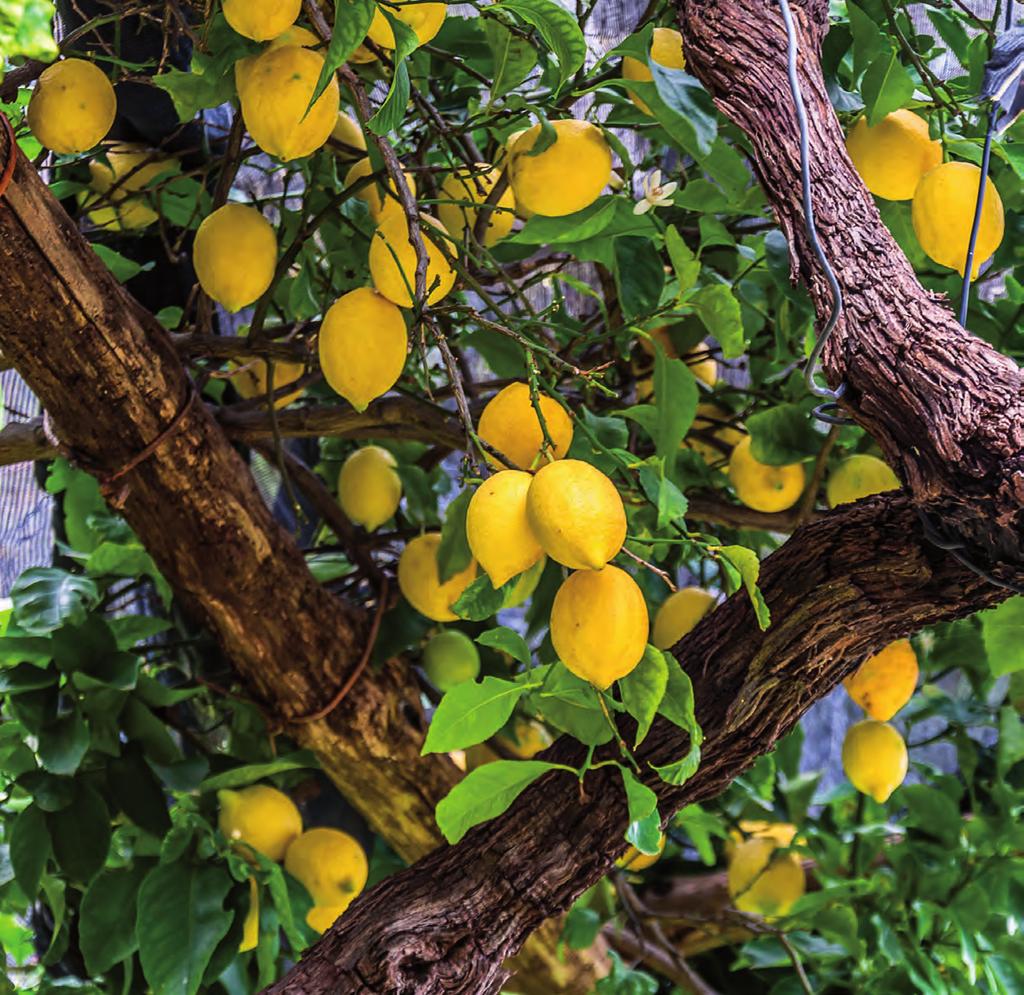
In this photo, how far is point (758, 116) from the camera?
21.4 inches

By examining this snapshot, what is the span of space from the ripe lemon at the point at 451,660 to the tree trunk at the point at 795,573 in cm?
26

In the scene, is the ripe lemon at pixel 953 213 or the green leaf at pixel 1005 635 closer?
the ripe lemon at pixel 953 213

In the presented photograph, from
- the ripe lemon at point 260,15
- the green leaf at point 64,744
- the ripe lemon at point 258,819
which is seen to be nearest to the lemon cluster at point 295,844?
the ripe lemon at point 258,819

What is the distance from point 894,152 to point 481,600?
1.07ft

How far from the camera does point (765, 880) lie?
3.79 ft

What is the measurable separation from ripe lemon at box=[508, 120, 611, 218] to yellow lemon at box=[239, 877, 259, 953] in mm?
502

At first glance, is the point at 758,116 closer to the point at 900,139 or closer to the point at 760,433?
the point at 900,139

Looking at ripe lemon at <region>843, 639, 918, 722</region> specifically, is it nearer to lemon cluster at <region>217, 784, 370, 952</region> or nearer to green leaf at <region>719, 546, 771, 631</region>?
green leaf at <region>719, 546, 771, 631</region>

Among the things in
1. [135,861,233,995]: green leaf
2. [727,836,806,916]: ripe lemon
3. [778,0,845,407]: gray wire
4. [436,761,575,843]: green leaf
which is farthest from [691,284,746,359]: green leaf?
[727,836,806,916]: ripe lemon

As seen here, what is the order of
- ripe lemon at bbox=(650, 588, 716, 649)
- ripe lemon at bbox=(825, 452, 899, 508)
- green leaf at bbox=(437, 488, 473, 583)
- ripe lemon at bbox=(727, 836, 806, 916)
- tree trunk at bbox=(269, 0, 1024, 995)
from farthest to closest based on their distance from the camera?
ripe lemon at bbox=(727, 836, 806, 916)
ripe lemon at bbox=(650, 588, 716, 649)
ripe lemon at bbox=(825, 452, 899, 508)
green leaf at bbox=(437, 488, 473, 583)
tree trunk at bbox=(269, 0, 1024, 995)

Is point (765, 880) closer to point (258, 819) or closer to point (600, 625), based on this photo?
point (258, 819)

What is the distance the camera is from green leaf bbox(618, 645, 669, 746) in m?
0.58

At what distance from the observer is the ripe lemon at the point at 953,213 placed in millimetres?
586

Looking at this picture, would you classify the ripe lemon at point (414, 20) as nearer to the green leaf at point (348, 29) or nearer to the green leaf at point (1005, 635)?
the green leaf at point (348, 29)
